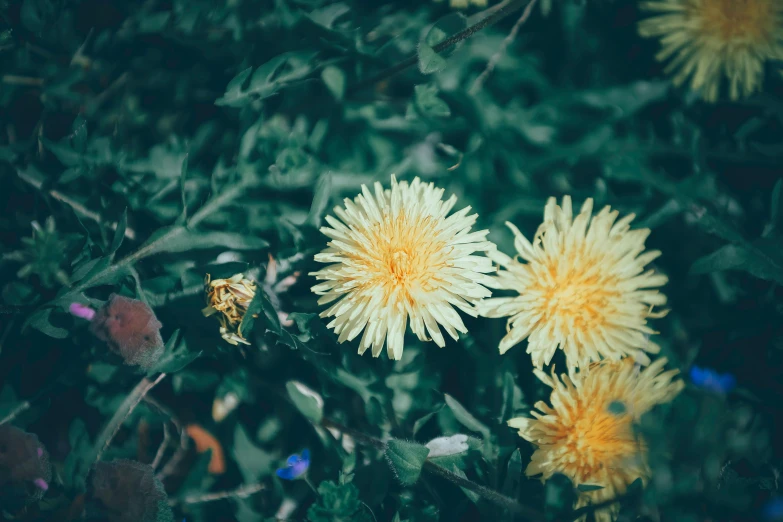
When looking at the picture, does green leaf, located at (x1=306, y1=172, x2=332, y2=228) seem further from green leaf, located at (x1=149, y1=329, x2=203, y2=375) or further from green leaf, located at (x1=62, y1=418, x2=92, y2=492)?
green leaf, located at (x1=62, y1=418, x2=92, y2=492)

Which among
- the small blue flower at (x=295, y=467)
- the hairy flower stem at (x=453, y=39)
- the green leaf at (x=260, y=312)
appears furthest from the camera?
the small blue flower at (x=295, y=467)

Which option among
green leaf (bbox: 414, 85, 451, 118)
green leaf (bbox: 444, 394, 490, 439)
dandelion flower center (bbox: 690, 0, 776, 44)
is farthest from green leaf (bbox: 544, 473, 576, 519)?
dandelion flower center (bbox: 690, 0, 776, 44)

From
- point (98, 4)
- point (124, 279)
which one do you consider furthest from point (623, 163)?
point (98, 4)

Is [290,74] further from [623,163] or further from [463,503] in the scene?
[463,503]

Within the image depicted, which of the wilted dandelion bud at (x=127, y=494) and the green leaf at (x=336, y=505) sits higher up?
the green leaf at (x=336, y=505)

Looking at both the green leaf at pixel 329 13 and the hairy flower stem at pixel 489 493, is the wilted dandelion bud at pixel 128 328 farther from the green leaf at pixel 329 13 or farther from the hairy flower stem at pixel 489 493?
the green leaf at pixel 329 13

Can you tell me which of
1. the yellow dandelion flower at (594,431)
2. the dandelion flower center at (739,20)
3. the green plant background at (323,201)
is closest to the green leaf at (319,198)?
the green plant background at (323,201)
